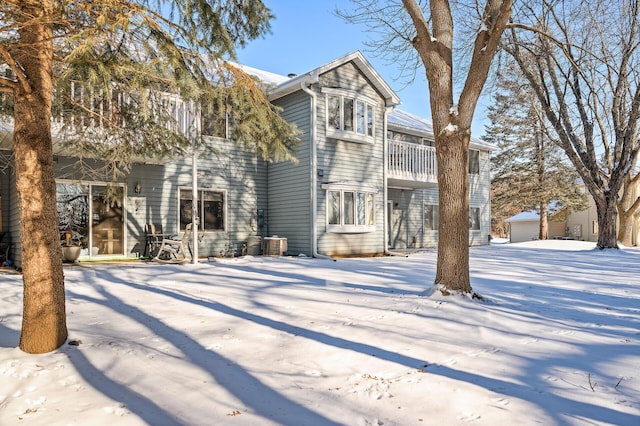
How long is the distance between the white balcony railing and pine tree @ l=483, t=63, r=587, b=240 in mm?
12876

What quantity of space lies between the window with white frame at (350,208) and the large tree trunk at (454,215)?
6590 mm

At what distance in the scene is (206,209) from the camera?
1262cm

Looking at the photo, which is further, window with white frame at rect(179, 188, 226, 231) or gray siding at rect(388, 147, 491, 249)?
gray siding at rect(388, 147, 491, 249)

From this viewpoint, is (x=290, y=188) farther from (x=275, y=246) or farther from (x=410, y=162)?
(x=410, y=162)

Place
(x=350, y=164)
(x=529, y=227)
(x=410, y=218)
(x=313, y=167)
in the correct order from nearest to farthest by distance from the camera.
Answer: (x=313, y=167) < (x=350, y=164) < (x=410, y=218) < (x=529, y=227)

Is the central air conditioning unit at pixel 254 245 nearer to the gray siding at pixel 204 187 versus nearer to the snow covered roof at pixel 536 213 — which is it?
the gray siding at pixel 204 187

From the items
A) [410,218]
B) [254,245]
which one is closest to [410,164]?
[410,218]

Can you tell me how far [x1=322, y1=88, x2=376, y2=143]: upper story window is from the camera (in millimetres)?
12859

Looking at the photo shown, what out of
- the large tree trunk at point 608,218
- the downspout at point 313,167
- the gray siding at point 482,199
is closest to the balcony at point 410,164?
the downspout at point 313,167

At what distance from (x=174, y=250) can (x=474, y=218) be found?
47.2 feet

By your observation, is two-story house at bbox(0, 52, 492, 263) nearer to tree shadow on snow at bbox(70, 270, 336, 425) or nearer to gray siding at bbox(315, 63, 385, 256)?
gray siding at bbox(315, 63, 385, 256)

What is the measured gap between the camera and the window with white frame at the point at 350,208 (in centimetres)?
1270

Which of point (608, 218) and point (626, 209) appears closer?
point (608, 218)

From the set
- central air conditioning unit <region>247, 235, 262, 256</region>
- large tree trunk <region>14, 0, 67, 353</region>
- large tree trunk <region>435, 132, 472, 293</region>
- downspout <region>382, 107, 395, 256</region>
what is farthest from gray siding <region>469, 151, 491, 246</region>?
large tree trunk <region>14, 0, 67, 353</region>
